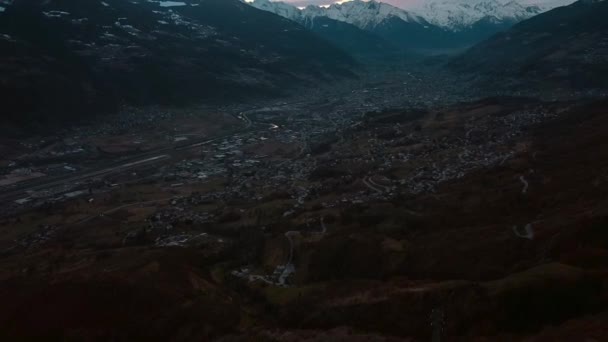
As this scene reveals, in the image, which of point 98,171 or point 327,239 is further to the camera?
point 98,171

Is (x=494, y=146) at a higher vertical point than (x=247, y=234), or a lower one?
higher

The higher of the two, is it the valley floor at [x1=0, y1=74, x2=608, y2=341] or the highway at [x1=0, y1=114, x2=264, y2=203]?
the valley floor at [x1=0, y1=74, x2=608, y2=341]

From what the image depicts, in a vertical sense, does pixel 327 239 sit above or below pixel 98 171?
above

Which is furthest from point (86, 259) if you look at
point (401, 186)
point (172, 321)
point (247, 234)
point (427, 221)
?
point (401, 186)

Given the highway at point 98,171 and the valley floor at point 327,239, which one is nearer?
the valley floor at point 327,239

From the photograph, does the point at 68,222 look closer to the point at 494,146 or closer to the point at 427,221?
the point at 427,221

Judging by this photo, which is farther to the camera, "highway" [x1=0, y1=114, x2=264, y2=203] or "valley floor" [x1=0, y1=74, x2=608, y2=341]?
"highway" [x1=0, y1=114, x2=264, y2=203]

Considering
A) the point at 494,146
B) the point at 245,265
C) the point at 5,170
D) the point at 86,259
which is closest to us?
the point at 245,265

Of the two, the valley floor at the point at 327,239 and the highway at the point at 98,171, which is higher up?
the valley floor at the point at 327,239
